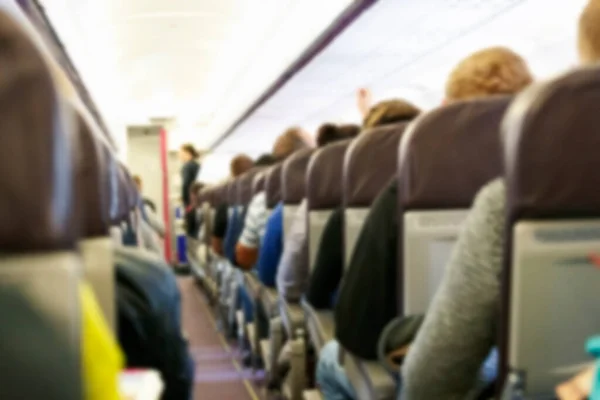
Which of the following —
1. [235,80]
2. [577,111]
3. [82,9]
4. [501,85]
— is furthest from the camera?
[235,80]

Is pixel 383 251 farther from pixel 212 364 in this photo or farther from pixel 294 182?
pixel 212 364

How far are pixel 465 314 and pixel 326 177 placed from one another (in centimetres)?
149

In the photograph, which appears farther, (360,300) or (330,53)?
(330,53)

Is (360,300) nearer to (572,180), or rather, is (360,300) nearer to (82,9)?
(572,180)

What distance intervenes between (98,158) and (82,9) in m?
4.10

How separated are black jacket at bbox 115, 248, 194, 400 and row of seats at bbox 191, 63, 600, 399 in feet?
2.00

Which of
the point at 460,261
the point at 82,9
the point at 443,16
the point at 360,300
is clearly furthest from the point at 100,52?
the point at 460,261

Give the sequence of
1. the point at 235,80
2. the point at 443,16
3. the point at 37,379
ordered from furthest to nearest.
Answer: the point at 235,80 < the point at 443,16 < the point at 37,379

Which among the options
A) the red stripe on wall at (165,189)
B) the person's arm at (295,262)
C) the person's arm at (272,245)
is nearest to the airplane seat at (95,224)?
the person's arm at (295,262)

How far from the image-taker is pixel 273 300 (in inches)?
143

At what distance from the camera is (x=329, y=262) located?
2617 mm

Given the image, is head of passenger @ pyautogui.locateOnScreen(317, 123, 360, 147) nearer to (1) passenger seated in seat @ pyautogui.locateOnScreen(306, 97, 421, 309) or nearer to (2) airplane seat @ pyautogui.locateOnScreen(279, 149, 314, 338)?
(2) airplane seat @ pyautogui.locateOnScreen(279, 149, 314, 338)

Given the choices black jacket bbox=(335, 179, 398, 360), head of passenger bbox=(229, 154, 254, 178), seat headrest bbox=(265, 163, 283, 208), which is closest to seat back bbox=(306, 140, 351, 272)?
black jacket bbox=(335, 179, 398, 360)

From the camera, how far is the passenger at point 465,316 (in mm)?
1234
